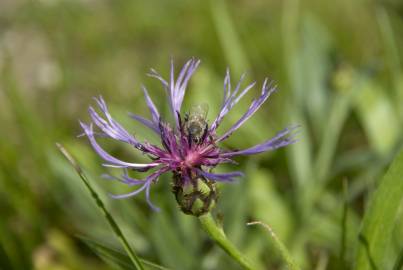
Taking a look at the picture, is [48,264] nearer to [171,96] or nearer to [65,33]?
[171,96]

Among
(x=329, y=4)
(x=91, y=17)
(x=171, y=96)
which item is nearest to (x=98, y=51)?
(x=91, y=17)

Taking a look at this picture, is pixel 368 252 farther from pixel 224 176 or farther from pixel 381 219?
pixel 224 176

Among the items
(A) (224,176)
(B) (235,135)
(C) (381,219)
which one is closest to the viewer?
(A) (224,176)

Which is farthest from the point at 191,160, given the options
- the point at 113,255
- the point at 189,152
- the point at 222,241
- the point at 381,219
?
the point at 381,219

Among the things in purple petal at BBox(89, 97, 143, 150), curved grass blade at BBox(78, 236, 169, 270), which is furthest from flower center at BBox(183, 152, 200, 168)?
curved grass blade at BBox(78, 236, 169, 270)

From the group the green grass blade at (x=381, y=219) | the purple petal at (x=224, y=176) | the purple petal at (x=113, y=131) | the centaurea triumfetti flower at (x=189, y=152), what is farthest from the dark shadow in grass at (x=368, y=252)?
the purple petal at (x=113, y=131)

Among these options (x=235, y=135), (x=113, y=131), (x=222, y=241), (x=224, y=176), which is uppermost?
(x=113, y=131)

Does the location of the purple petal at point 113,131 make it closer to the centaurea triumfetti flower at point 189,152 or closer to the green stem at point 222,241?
the centaurea triumfetti flower at point 189,152
